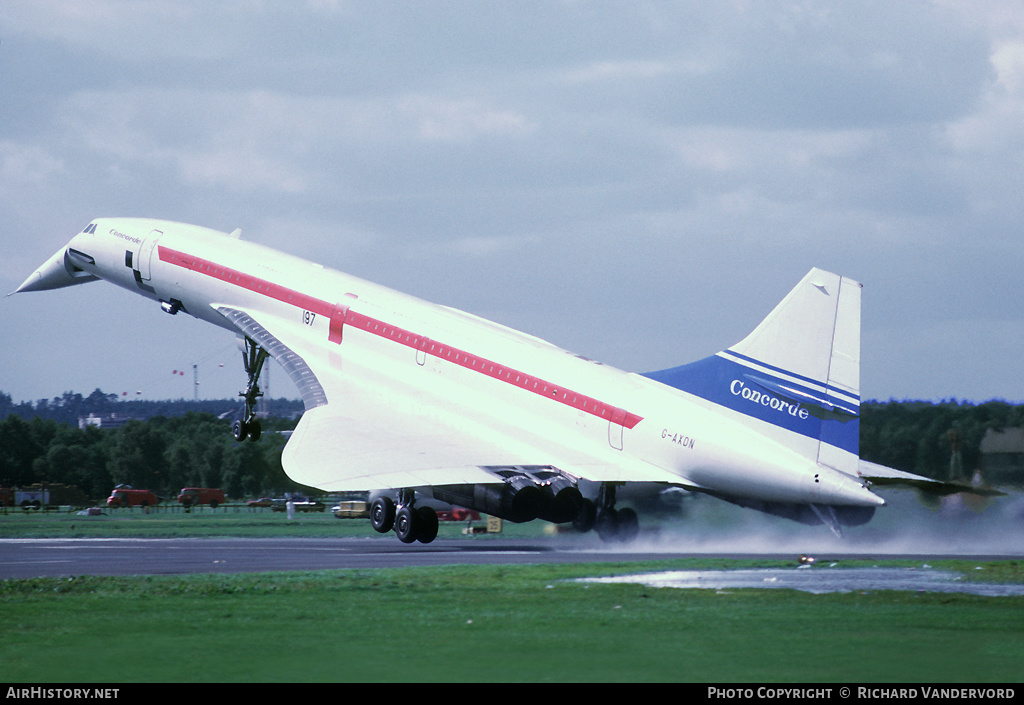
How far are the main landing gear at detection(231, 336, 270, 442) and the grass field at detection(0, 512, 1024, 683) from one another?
435cm

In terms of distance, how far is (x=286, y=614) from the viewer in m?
26.5

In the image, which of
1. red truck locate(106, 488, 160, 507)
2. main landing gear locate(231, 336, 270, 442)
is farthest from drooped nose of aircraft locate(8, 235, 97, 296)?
red truck locate(106, 488, 160, 507)

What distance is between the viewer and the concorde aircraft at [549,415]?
24.1m

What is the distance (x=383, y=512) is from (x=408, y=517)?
828 millimetres

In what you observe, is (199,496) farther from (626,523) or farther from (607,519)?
(626,523)

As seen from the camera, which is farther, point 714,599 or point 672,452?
point 714,599

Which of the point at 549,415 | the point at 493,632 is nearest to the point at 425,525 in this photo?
the point at 549,415

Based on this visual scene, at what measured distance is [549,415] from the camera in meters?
27.0

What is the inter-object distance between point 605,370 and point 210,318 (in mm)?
15118

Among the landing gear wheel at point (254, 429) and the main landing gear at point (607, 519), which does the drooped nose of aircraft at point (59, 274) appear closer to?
the landing gear wheel at point (254, 429)
